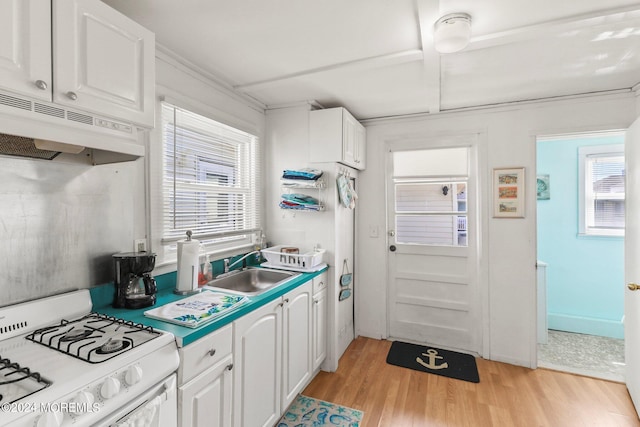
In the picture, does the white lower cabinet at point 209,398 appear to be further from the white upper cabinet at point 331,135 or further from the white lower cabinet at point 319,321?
the white upper cabinet at point 331,135

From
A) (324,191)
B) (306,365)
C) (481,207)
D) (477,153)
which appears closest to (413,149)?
(477,153)

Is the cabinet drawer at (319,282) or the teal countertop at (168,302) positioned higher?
the teal countertop at (168,302)

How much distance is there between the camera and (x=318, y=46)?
1.75 m

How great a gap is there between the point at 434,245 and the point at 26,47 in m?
3.05

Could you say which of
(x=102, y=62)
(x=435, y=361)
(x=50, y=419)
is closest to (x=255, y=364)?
(x=50, y=419)

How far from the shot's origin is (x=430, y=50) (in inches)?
69.1

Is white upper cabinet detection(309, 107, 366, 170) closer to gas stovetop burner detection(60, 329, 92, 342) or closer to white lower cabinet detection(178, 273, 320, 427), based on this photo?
white lower cabinet detection(178, 273, 320, 427)

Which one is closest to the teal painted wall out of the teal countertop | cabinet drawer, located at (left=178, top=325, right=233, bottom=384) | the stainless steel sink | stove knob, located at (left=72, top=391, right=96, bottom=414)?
the stainless steel sink

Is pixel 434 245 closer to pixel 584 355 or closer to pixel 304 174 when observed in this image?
pixel 304 174

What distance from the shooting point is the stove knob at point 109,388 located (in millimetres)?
903

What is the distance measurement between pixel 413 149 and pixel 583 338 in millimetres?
2671

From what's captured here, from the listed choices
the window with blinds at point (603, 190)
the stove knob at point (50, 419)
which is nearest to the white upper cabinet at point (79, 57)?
the stove knob at point (50, 419)

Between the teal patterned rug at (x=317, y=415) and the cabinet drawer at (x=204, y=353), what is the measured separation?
0.91 m

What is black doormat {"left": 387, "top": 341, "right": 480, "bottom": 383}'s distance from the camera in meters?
2.54
